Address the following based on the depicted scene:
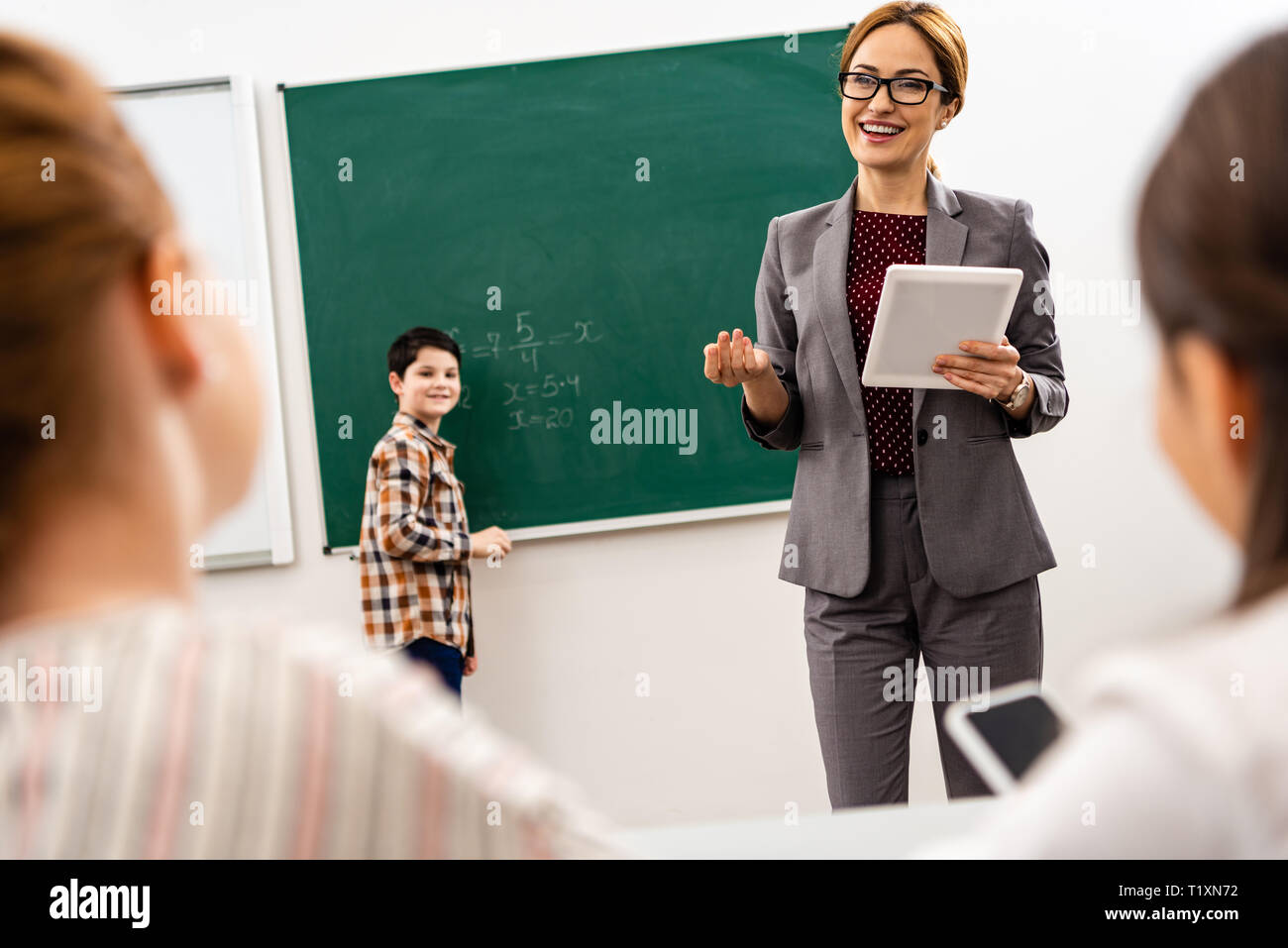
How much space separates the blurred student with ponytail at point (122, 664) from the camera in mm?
504

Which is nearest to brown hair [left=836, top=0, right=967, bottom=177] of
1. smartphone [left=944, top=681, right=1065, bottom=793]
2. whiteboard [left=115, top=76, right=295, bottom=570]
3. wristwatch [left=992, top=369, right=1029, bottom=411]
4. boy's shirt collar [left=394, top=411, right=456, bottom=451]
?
Result: wristwatch [left=992, top=369, right=1029, bottom=411]

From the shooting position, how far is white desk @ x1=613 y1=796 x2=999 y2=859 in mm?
1050

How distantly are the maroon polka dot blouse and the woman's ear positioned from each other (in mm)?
1468

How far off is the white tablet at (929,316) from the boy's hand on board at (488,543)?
55.5 inches

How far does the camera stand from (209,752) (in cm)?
50

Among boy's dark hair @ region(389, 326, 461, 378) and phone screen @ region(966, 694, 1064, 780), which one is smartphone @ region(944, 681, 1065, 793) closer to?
phone screen @ region(966, 694, 1064, 780)

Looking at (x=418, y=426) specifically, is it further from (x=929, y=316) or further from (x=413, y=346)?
(x=929, y=316)

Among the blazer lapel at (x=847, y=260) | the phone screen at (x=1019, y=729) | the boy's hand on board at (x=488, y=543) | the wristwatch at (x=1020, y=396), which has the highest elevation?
the blazer lapel at (x=847, y=260)

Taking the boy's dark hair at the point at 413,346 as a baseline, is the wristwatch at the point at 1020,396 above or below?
below

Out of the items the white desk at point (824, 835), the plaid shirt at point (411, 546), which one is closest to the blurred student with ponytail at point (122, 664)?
the white desk at point (824, 835)

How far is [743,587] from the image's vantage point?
3143mm

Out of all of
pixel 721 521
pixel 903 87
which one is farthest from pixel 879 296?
pixel 721 521

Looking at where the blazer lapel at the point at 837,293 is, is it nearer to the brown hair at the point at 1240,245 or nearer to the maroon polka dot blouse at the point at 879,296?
the maroon polka dot blouse at the point at 879,296

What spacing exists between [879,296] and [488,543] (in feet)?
4.71
